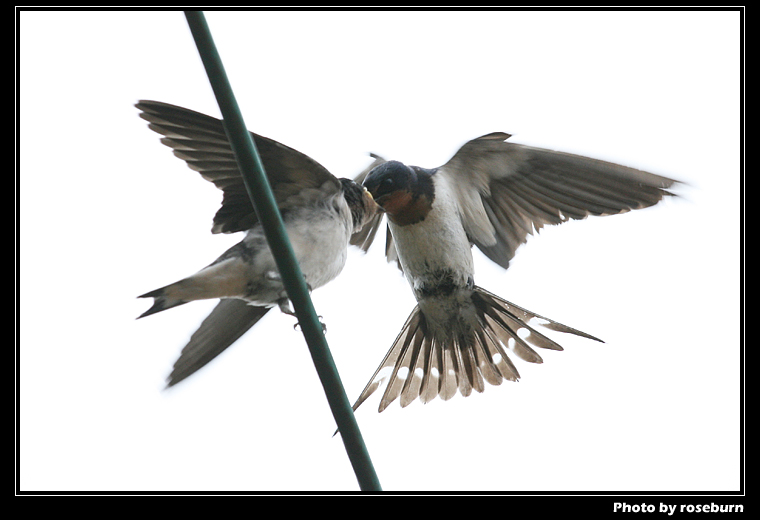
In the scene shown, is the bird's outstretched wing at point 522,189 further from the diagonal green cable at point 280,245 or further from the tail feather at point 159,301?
the diagonal green cable at point 280,245

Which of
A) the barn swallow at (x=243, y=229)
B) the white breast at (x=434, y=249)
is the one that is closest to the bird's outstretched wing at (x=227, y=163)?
the barn swallow at (x=243, y=229)

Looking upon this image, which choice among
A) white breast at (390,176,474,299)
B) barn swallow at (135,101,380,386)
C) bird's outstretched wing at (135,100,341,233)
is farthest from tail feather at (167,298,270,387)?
white breast at (390,176,474,299)

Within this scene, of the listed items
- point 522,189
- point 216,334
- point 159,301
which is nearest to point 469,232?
point 522,189

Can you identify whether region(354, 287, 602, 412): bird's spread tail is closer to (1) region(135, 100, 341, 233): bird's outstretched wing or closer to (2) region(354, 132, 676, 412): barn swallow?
(2) region(354, 132, 676, 412): barn swallow

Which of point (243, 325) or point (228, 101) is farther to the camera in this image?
point (243, 325)

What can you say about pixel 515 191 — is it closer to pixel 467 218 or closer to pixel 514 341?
pixel 467 218

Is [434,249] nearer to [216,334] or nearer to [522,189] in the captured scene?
[522,189]
